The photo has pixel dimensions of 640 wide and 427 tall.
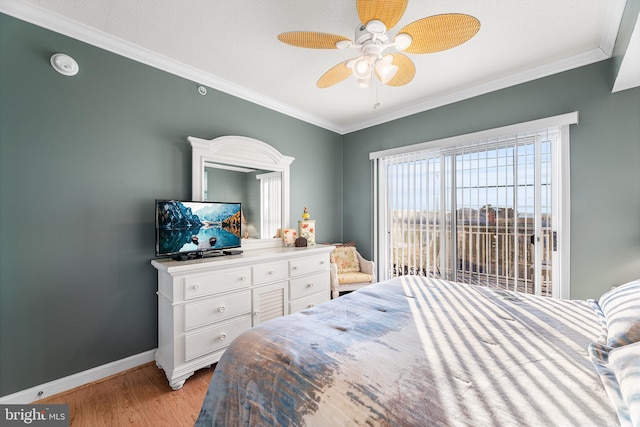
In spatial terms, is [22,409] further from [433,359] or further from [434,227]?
[434,227]

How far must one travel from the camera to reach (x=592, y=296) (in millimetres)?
2236

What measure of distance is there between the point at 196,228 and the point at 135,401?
4.30 feet

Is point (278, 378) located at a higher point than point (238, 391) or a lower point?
higher

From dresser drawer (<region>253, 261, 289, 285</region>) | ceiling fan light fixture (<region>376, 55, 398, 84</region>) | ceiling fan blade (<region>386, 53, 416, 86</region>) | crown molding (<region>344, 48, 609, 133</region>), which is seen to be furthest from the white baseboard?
crown molding (<region>344, 48, 609, 133</region>)

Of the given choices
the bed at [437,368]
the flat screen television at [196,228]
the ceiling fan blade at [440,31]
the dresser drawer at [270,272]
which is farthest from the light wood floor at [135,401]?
the ceiling fan blade at [440,31]

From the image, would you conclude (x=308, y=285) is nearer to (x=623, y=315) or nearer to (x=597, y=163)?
(x=623, y=315)

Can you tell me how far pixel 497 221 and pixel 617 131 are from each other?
1134mm

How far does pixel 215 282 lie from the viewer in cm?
212

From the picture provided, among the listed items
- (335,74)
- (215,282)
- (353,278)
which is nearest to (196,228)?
(215,282)

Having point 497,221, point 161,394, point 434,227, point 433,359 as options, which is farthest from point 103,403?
point 497,221

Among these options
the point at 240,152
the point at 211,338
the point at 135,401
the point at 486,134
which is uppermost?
the point at 486,134

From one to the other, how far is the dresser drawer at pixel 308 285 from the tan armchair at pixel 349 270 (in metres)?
0.17

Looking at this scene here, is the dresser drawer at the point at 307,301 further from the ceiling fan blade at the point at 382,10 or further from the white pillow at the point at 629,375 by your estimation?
the ceiling fan blade at the point at 382,10

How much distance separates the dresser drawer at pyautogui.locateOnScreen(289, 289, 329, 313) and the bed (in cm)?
129
